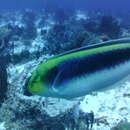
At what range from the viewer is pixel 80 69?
Result: 1.65m

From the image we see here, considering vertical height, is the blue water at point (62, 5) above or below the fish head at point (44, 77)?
above

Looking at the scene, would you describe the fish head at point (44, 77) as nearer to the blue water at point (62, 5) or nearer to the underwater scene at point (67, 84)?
the underwater scene at point (67, 84)

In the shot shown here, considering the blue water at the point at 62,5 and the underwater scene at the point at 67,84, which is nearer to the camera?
the underwater scene at the point at 67,84

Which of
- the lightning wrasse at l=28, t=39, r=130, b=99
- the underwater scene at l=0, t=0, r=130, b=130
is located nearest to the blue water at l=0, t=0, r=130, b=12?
the underwater scene at l=0, t=0, r=130, b=130

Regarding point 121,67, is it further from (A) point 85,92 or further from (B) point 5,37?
(B) point 5,37

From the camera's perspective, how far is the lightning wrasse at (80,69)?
5.36 feet

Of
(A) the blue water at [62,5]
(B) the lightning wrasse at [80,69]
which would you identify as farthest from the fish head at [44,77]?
(A) the blue water at [62,5]

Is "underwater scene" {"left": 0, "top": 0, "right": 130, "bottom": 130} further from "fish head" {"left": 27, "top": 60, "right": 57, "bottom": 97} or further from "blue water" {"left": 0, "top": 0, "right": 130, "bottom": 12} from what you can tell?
"blue water" {"left": 0, "top": 0, "right": 130, "bottom": 12}

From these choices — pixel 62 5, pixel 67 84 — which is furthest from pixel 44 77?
pixel 62 5

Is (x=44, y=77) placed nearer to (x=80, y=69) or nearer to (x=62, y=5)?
(x=80, y=69)

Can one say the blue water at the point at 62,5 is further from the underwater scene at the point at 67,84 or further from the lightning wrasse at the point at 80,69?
the lightning wrasse at the point at 80,69

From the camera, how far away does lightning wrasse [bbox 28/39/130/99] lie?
163 centimetres

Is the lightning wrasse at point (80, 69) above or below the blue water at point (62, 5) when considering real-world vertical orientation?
below

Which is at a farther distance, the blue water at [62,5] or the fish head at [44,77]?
the blue water at [62,5]
